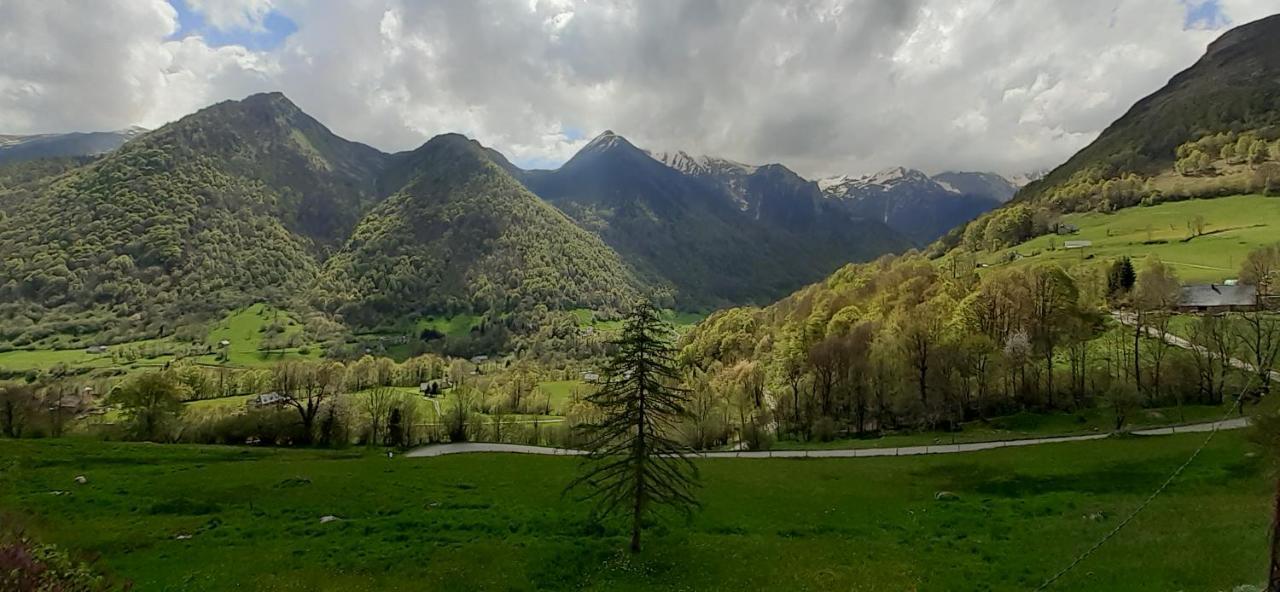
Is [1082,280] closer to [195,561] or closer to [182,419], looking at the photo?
[195,561]

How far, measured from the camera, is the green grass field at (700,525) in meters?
24.4

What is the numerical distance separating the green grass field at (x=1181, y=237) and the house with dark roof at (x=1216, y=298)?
16411 millimetres

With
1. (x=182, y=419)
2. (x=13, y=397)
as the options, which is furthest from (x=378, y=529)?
(x=13, y=397)

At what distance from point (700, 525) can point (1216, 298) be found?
117144 millimetres

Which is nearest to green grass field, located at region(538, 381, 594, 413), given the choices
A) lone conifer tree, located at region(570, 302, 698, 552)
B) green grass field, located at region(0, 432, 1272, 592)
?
green grass field, located at region(0, 432, 1272, 592)

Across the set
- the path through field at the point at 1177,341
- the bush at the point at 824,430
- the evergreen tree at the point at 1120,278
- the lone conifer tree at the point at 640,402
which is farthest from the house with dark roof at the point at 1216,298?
the lone conifer tree at the point at 640,402

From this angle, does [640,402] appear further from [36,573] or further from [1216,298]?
[1216,298]

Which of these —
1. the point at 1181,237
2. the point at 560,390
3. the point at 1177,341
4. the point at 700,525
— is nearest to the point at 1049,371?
the point at 1177,341

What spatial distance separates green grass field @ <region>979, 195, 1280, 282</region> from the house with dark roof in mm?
16411

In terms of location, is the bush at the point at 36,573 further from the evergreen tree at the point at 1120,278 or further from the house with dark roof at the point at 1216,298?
the evergreen tree at the point at 1120,278

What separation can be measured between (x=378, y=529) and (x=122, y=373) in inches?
8856

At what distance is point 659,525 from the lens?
33031 millimetres

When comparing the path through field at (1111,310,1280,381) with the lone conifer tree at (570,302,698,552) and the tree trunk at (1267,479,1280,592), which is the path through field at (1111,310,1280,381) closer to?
the lone conifer tree at (570,302,698,552)

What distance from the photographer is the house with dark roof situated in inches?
3751
